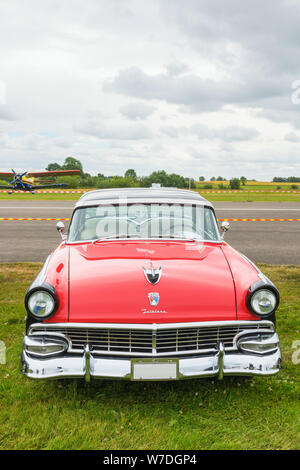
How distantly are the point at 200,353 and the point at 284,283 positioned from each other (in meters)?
4.41

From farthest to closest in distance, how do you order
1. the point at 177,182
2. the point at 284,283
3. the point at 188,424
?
the point at 177,182 → the point at 284,283 → the point at 188,424

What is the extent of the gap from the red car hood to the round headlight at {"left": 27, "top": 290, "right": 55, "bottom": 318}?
0.55 feet

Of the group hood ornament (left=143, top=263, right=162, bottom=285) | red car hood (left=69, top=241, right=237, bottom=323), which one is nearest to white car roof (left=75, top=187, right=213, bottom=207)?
red car hood (left=69, top=241, right=237, bottom=323)

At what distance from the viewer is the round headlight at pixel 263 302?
3.19 m

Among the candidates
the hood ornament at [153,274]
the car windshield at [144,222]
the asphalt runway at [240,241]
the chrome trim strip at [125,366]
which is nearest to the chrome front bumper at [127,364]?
the chrome trim strip at [125,366]

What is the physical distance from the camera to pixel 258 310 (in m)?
3.19

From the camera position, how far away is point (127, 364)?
119 inches

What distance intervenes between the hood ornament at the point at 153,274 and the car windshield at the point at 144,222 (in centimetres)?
110

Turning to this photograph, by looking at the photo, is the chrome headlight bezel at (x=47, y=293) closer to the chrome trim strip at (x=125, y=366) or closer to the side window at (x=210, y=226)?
the chrome trim strip at (x=125, y=366)

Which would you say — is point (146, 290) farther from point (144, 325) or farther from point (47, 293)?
point (47, 293)

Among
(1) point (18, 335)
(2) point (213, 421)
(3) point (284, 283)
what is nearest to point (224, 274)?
(2) point (213, 421)

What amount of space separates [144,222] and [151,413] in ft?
6.99
